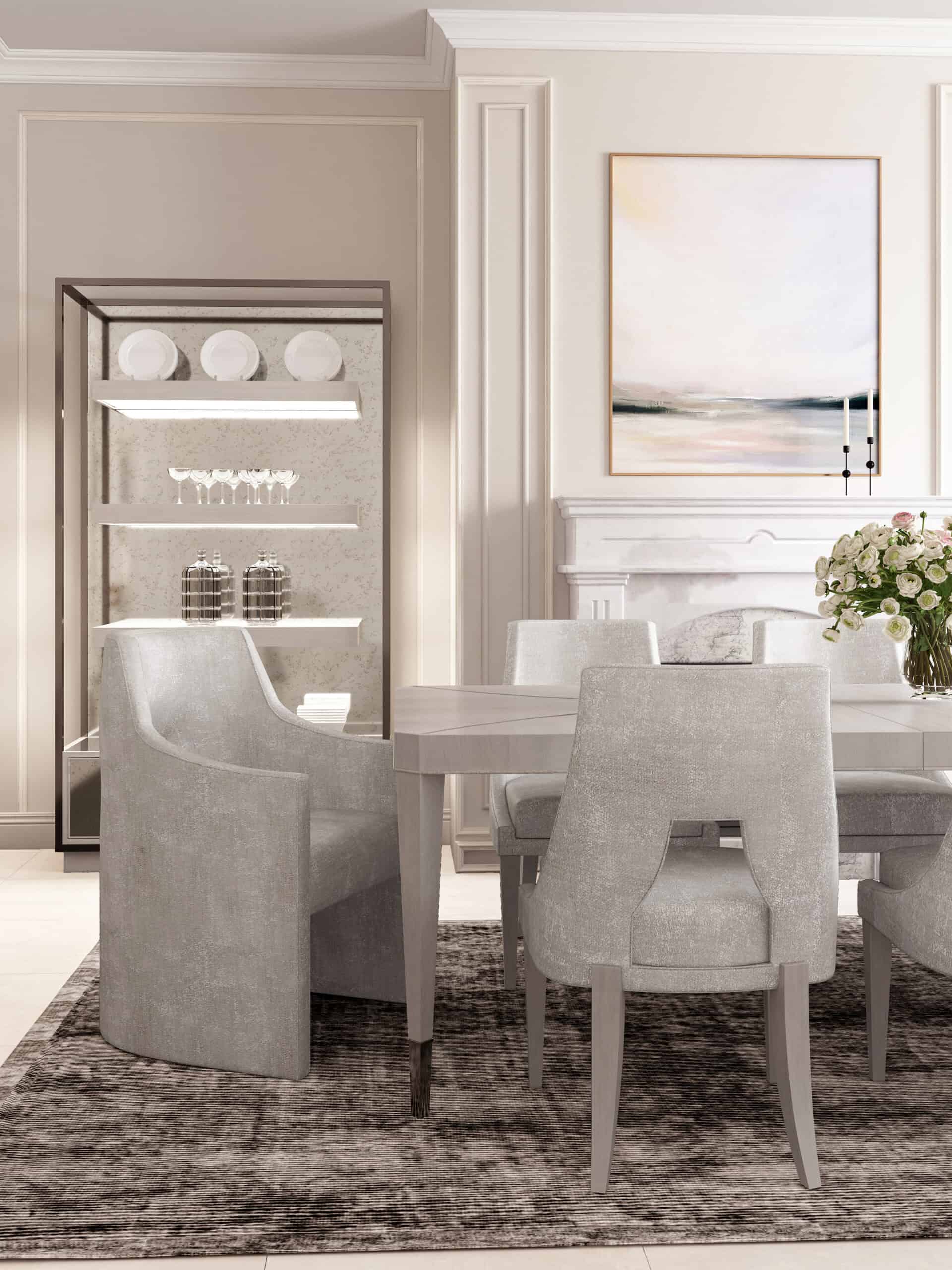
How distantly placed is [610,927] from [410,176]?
3.56 metres

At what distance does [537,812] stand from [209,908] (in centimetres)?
80

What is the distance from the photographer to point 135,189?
14.7 ft

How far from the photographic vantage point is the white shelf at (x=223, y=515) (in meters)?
4.29

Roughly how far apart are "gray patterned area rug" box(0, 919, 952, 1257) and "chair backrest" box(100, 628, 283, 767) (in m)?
0.69

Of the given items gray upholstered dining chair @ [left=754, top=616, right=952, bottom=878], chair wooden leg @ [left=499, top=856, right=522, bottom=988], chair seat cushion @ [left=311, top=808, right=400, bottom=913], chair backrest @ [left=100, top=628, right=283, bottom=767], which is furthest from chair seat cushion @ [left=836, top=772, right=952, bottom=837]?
chair backrest @ [left=100, top=628, right=283, bottom=767]

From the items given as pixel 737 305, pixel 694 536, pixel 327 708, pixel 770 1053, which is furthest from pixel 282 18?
pixel 770 1053

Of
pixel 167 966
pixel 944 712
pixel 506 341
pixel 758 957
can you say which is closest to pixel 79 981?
pixel 167 966

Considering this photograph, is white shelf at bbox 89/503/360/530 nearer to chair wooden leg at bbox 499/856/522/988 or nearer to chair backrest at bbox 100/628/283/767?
chair backrest at bbox 100/628/283/767

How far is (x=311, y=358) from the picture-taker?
14.5 ft

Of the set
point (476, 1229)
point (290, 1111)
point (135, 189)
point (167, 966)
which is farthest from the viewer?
point (135, 189)

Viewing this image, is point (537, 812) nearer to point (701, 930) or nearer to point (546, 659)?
point (546, 659)

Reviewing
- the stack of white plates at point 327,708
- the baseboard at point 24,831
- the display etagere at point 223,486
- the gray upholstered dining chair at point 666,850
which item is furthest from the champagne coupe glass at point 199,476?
the gray upholstered dining chair at point 666,850

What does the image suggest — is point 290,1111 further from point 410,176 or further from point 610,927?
point 410,176

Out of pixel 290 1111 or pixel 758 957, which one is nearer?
pixel 758 957
